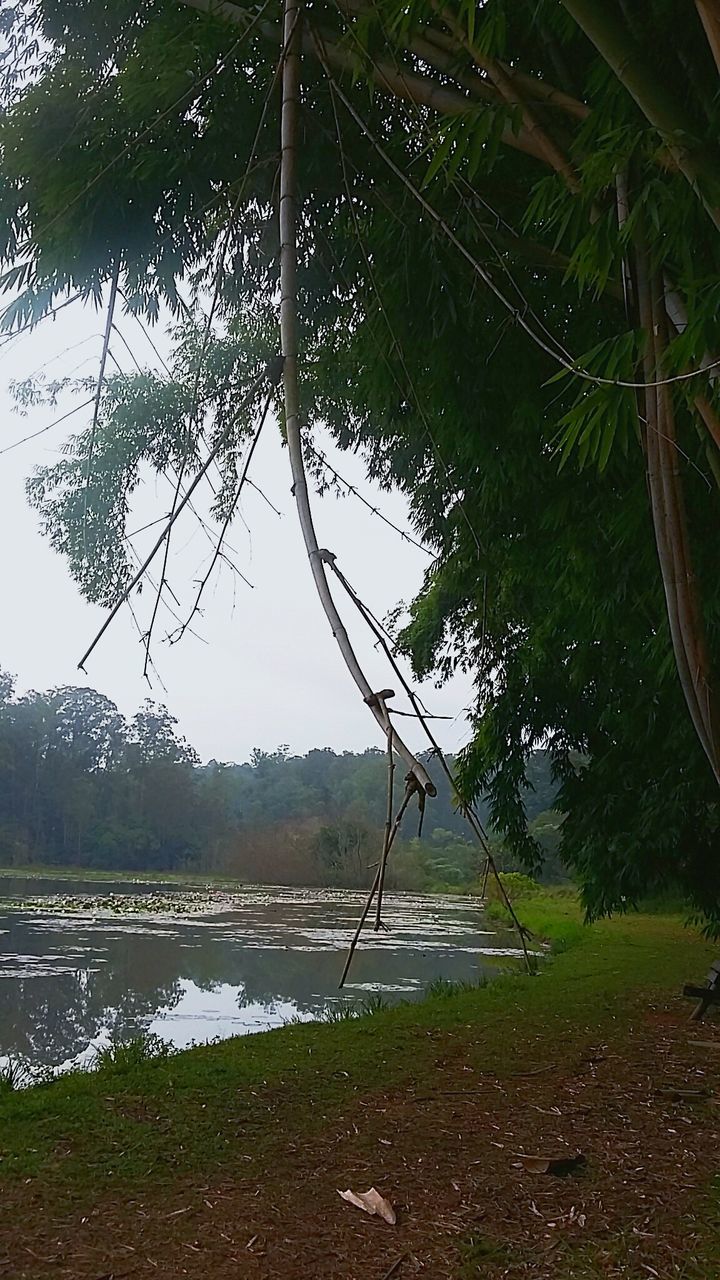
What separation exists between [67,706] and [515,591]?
8750 mm

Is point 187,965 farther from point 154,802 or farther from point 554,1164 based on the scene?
point 154,802

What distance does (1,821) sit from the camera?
51.5 ft

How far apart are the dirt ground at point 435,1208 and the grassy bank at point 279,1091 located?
3 centimetres

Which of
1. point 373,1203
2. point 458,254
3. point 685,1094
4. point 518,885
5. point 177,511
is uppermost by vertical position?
point 458,254

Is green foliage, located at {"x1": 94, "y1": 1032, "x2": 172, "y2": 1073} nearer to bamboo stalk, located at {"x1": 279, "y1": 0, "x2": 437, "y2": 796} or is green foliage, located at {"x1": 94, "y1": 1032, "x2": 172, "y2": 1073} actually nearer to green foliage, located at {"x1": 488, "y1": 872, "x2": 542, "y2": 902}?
bamboo stalk, located at {"x1": 279, "y1": 0, "x2": 437, "y2": 796}

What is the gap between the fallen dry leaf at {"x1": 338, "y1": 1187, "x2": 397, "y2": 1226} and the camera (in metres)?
2.13

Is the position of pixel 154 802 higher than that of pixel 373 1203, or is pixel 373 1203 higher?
pixel 154 802

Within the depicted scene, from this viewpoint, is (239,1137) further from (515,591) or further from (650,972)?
(650,972)

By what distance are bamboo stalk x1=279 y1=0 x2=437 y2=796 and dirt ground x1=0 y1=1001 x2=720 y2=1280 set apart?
4.68 ft

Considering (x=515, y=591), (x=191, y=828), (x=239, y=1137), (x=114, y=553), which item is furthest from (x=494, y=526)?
(x=191, y=828)

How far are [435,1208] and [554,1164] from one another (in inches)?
15.7

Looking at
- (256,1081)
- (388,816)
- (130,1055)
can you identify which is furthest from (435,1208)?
(130,1055)

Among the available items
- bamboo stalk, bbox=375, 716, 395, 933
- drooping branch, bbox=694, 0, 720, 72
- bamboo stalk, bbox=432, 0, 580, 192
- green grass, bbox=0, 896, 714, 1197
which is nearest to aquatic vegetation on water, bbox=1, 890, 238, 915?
green grass, bbox=0, 896, 714, 1197

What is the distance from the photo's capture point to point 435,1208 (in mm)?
2186
